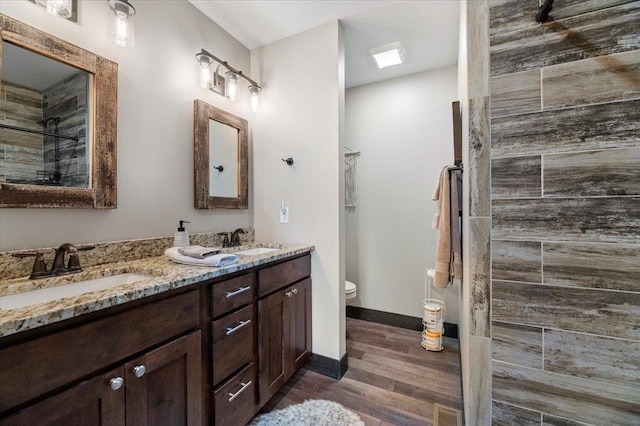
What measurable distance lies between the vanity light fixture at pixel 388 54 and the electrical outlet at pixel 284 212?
5.02 ft

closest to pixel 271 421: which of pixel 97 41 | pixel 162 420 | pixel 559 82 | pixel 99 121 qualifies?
pixel 162 420

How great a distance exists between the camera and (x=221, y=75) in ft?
6.52

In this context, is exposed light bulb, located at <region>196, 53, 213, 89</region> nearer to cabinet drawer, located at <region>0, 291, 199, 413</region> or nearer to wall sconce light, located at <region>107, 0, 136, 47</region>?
wall sconce light, located at <region>107, 0, 136, 47</region>

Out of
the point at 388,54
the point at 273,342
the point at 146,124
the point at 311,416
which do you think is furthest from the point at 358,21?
the point at 311,416

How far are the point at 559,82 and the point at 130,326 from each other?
1.71 metres

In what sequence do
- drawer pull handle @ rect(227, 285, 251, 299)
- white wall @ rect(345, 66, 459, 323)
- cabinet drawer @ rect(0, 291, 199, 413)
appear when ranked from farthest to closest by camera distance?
white wall @ rect(345, 66, 459, 323), drawer pull handle @ rect(227, 285, 251, 299), cabinet drawer @ rect(0, 291, 199, 413)

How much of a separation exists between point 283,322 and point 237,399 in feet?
1.53

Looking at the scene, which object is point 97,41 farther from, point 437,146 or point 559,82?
point 437,146

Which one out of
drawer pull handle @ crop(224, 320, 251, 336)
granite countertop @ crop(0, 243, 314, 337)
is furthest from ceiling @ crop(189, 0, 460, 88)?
drawer pull handle @ crop(224, 320, 251, 336)

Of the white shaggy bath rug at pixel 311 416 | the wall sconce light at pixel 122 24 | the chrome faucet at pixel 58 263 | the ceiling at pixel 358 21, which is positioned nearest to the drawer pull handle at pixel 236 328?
the white shaggy bath rug at pixel 311 416

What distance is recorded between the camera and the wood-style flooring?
5.10ft

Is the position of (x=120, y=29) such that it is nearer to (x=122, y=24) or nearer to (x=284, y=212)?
(x=122, y=24)

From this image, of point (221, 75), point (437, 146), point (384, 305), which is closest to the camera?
point (221, 75)

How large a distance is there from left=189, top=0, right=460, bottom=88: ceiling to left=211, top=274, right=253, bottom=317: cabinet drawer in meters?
1.83
